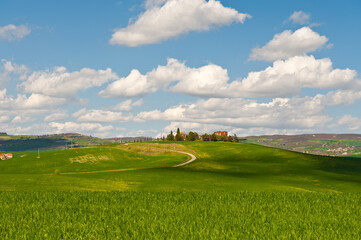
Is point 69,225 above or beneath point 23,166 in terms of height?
above

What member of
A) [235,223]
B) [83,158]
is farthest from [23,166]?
[235,223]

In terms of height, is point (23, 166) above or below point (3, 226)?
below

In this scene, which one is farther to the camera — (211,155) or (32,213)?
(211,155)

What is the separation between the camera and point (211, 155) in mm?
137000

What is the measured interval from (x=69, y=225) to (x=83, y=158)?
110 meters

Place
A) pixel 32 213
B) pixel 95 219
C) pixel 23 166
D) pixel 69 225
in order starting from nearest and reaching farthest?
pixel 69 225, pixel 95 219, pixel 32 213, pixel 23 166

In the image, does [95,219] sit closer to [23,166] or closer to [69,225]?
[69,225]

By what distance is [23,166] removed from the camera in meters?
105

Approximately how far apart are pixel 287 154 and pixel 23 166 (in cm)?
10039

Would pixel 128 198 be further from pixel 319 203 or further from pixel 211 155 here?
pixel 211 155

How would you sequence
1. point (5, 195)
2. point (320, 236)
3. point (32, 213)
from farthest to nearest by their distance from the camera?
point (5, 195) < point (32, 213) < point (320, 236)

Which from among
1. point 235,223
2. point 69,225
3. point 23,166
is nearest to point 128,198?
point 69,225

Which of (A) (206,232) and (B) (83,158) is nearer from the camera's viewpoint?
(A) (206,232)

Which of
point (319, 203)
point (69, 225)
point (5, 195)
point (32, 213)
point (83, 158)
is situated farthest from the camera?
point (83, 158)
